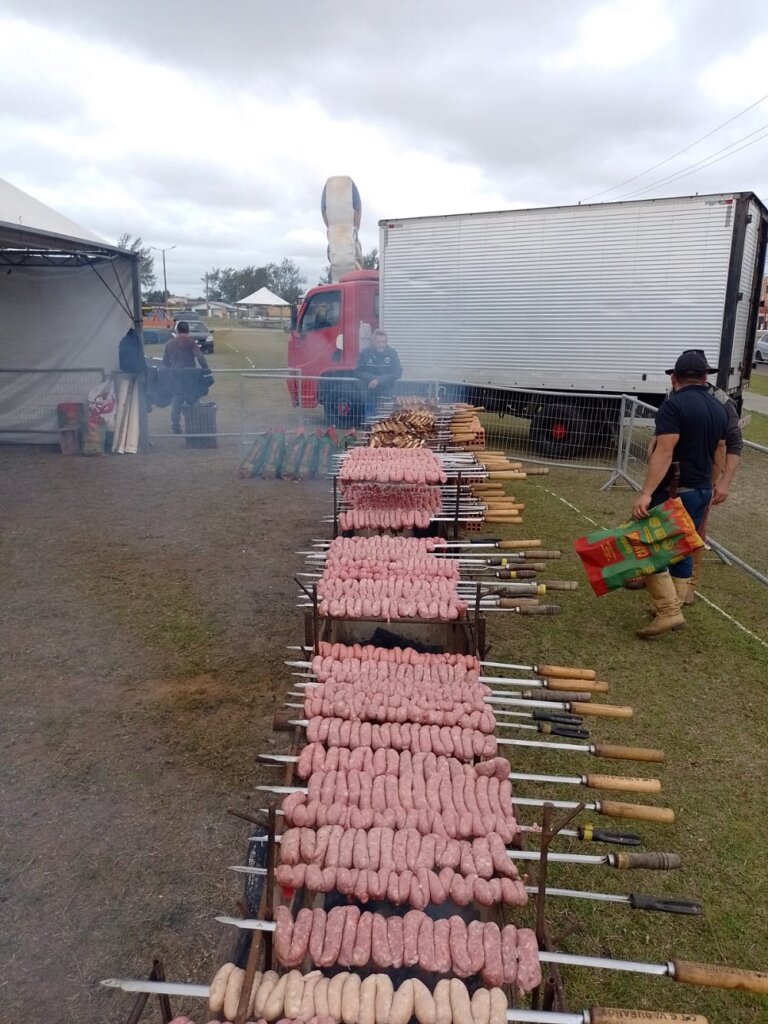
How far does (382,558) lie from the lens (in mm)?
5078

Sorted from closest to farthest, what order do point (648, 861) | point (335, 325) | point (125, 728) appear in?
point (648, 861)
point (125, 728)
point (335, 325)

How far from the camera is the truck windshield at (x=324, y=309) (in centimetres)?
1468

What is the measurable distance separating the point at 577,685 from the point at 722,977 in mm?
1786

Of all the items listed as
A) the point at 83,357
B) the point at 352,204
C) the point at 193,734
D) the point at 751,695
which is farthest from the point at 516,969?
the point at 352,204

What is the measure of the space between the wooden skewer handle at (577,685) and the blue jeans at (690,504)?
2247 mm

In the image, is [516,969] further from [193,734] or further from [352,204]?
[352,204]

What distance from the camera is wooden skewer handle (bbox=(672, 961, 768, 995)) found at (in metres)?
2.05

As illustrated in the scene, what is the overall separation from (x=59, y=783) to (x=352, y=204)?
53.2 ft

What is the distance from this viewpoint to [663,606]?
5.72 m

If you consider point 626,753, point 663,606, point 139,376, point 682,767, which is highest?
point 139,376

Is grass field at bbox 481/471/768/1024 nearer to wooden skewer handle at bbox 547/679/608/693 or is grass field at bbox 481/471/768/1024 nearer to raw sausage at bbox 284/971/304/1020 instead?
wooden skewer handle at bbox 547/679/608/693

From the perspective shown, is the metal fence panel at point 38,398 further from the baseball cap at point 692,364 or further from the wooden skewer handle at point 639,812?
the wooden skewer handle at point 639,812

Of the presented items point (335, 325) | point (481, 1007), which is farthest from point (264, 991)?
point (335, 325)

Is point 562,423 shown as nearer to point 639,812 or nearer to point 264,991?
point 639,812
